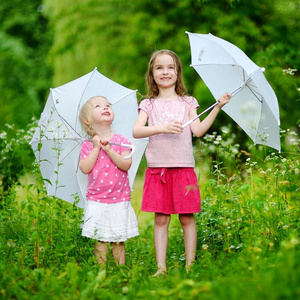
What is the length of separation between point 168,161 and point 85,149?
620 mm

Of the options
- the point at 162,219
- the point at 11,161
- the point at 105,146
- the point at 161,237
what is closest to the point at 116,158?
the point at 105,146

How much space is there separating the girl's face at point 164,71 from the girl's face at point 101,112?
1.38 feet

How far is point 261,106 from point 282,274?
1.75 meters

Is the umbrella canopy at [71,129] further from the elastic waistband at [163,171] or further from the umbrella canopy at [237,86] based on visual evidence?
the umbrella canopy at [237,86]

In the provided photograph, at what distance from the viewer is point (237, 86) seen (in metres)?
3.83

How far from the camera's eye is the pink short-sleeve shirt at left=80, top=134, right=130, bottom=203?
3.76 m

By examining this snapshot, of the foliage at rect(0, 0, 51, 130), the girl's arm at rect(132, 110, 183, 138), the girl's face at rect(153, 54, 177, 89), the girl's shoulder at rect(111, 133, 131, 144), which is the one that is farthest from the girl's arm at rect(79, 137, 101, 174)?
the foliage at rect(0, 0, 51, 130)

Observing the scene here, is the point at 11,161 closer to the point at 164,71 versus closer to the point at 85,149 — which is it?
the point at 85,149

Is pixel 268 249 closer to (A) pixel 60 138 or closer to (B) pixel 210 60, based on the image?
(B) pixel 210 60

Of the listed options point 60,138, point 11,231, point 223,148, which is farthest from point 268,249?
point 11,231

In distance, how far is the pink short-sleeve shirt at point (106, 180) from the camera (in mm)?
3764

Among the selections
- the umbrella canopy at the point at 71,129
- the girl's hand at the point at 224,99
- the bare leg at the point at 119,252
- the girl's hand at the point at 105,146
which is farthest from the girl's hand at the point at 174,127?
the bare leg at the point at 119,252

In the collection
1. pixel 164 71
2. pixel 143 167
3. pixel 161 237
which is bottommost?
pixel 161 237

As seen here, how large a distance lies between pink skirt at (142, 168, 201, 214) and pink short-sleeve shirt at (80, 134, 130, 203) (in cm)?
18
